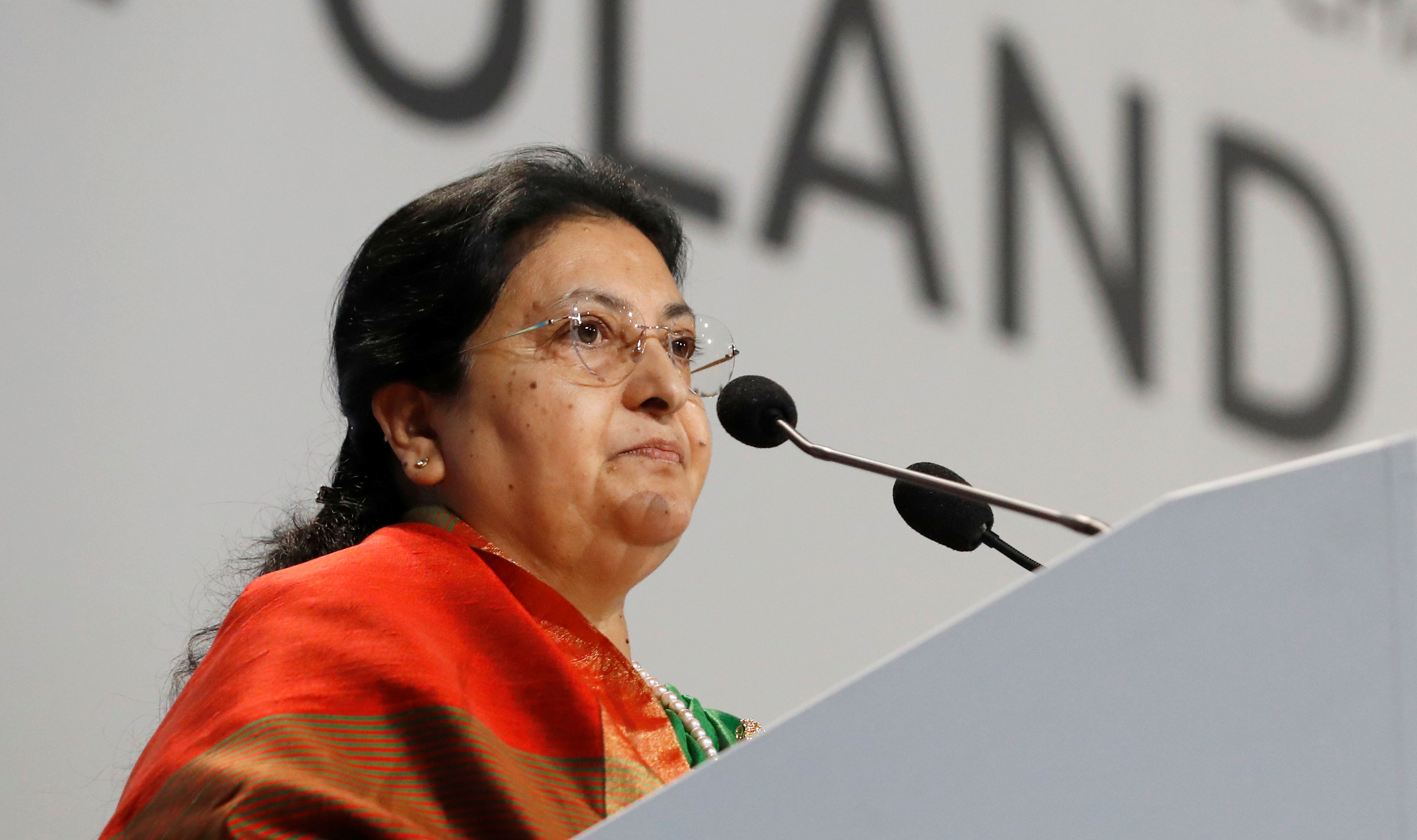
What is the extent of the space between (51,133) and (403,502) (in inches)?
23.0

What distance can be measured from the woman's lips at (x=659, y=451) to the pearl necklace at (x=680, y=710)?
22 centimetres

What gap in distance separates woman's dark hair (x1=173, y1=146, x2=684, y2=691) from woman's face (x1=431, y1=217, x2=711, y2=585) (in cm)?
3

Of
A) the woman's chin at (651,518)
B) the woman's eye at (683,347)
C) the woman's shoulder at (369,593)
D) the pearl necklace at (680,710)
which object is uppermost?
the woman's eye at (683,347)

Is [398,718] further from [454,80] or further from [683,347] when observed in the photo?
[454,80]

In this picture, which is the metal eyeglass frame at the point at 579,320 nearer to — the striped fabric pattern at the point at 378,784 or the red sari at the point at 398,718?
the red sari at the point at 398,718

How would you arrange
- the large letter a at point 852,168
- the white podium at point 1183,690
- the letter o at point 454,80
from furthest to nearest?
the large letter a at point 852,168, the letter o at point 454,80, the white podium at point 1183,690

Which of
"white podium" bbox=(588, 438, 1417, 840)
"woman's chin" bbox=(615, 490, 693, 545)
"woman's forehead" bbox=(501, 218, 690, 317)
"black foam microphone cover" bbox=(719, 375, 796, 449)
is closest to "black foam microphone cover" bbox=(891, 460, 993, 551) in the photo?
"black foam microphone cover" bbox=(719, 375, 796, 449)

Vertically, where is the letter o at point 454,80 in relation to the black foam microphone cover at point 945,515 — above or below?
above

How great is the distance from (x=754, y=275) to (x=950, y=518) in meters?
0.86

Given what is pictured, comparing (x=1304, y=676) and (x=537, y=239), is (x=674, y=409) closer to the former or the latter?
(x=537, y=239)

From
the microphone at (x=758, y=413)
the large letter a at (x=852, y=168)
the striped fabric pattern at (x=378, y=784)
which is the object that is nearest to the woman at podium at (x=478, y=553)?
the striped fabric pattern at (x=378, y=784)

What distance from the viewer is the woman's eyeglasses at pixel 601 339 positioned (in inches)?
63.2

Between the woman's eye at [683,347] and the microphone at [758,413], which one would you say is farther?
the woman's eye at [683,347]

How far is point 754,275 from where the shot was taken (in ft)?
7.56
